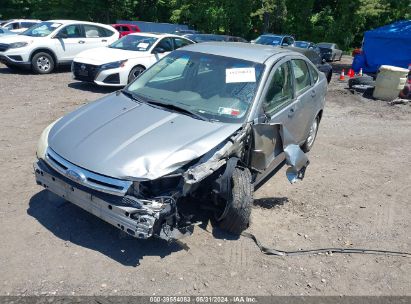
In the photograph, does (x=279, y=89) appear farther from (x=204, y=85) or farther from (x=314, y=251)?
(x=314, y=251)

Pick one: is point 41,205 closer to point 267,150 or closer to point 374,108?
point 267,150

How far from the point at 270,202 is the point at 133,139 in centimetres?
205

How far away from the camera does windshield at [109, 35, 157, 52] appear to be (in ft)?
34.9

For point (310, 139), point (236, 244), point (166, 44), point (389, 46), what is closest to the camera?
point (236, 244)

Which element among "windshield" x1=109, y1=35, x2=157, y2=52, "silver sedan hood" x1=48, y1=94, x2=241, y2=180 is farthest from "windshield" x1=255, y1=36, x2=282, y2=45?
"silver sedan hood" x1=48, y1=94, x2=241, y2=180

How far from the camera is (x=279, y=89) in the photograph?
15.4 feet

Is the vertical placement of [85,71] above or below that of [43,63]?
above

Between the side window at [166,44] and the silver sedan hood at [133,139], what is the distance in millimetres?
7162

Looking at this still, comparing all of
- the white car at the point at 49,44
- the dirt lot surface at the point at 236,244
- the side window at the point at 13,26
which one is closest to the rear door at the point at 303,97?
the dirt lot surface at the point at 236,244

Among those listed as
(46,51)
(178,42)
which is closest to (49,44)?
(46,51)

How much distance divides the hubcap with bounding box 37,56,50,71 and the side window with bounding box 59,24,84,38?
41.2 inches

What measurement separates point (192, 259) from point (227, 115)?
150 centimetres

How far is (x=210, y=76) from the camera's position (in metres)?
4.52

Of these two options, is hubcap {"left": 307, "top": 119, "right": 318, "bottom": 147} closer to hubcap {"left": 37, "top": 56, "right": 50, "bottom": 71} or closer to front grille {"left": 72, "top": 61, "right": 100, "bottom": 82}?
front grille {"left": 72, "top": 61, "right": 100, "bottom": 82}
